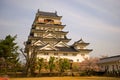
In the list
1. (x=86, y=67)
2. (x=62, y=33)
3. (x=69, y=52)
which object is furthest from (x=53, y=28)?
(x=86, y=67)

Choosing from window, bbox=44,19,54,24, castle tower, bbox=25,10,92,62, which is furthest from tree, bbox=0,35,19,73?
window, bbox=44,19,54,24

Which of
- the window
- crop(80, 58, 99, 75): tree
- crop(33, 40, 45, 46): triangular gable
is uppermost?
the window

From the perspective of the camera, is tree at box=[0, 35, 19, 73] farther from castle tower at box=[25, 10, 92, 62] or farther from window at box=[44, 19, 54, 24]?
window at box=[44, 19, 54, 24]

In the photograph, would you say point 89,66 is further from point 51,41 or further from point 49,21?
point 49,21

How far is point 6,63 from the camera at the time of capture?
38.0m

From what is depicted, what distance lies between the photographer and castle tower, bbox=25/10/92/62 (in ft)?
159

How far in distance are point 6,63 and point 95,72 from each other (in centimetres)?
2038

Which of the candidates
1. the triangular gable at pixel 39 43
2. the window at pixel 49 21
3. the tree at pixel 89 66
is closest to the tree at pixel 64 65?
the tree at pixel 89 66

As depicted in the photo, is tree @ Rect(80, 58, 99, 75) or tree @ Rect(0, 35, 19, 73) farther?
tree @ Rect(80, 58, 99, 75)

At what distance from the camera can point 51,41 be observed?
172ft

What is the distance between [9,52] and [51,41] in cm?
1494

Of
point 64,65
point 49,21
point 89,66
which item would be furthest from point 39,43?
point 89,66

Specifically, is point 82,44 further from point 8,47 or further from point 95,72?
point 8,47

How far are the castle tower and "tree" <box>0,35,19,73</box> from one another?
6233 mm
